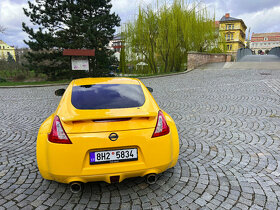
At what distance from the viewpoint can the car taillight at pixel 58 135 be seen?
2.22 metres

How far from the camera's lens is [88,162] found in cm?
223

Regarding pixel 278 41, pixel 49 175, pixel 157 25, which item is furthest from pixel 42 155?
pixel 278 41

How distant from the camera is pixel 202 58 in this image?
2078 centimetres

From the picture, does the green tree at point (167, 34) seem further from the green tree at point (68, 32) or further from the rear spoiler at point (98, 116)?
the rear spoiler at point (98, 116)

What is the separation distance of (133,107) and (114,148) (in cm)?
61

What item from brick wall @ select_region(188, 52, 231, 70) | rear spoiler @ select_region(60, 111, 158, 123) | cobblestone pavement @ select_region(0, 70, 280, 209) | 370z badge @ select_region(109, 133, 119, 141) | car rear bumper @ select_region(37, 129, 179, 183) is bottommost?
cobblestone pavement @ select_region(0, 70, 280, 209)

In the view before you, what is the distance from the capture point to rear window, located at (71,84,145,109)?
2656 millimetres

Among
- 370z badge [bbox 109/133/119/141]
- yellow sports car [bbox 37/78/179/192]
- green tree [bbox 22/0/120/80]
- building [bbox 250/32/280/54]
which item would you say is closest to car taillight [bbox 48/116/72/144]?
yellow sports car [bbox 37/78/179/192]

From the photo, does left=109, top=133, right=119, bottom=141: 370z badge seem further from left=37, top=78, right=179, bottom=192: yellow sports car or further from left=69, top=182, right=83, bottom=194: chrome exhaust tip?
left=69, top=182, right=83, bottom=194: chrome exhaust tip

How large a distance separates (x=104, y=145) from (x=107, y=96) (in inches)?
34.1

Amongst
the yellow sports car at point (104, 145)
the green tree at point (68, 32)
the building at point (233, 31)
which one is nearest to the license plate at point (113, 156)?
the yellow sports car at point (104, 145)

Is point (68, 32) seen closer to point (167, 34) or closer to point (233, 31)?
point (167, 34)

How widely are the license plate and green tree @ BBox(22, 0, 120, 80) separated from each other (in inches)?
710

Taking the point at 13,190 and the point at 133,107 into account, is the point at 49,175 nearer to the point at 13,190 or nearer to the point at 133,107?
the point at 13,190
